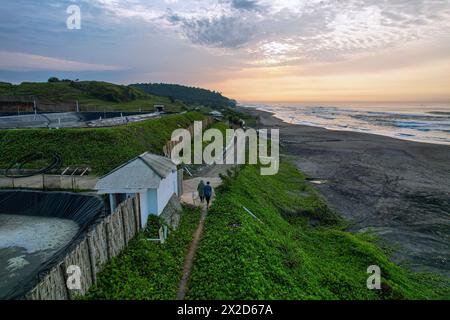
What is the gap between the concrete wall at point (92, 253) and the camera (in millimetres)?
7027

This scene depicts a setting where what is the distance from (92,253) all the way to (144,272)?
6.36 feet

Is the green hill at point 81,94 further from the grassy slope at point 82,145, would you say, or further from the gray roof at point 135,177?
the gray roof at point 135,177

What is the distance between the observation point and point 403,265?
50.0 ft

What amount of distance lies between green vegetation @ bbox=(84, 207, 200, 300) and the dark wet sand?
12056mm

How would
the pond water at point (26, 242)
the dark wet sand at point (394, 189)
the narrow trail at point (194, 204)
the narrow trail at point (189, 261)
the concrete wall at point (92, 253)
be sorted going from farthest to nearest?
the dark wet sand at point (394, 189) → the pond water at point (26, 242) → the narrow trail at point (194, 204) → the narrow trail at point (189, 261) → the concrete wall at point (92, 253)

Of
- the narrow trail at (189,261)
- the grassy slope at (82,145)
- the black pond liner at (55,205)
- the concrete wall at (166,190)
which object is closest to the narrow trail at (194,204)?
the narrow trail at (189,261)

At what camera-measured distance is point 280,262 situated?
1170cm

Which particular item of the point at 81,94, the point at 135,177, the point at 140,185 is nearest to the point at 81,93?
the point at 81,94

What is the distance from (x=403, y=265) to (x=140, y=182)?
13.8m

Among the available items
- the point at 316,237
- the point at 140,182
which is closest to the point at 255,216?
the point at 316,237

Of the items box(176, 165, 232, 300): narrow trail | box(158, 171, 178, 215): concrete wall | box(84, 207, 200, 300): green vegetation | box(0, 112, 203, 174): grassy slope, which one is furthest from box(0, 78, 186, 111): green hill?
box(84, 207, 200, 300): green vegetation

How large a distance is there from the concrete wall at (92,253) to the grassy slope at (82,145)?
12.1 m

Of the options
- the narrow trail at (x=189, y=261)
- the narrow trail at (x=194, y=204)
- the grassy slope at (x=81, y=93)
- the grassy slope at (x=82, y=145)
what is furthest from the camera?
the grassy slope at (x=81, y=93)

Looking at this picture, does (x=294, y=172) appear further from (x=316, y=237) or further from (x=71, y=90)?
(x=71, y=90)
